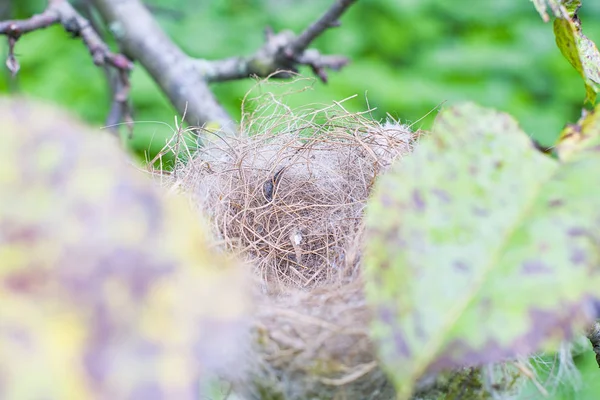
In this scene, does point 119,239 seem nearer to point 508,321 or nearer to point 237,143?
point 508,321

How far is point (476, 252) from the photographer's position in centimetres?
24

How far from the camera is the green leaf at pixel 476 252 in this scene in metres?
0.22

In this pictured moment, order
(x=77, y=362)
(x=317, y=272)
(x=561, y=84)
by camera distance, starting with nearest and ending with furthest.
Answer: (x=77, y=362) < (x=317, y=272) < (x=561, y=84)

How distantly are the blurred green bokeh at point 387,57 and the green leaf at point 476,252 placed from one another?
4.16ft

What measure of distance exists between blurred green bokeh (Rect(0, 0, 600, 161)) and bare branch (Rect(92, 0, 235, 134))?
0.61 m

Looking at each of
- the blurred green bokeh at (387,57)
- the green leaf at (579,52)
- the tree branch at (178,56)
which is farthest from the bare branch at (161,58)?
the blurred green bokeh at (387,57)

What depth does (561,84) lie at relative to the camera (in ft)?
5.84

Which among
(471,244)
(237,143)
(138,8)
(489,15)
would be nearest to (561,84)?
(489,15)

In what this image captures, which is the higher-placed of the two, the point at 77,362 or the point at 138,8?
the point at 77,362

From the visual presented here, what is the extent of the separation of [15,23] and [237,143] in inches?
13.9

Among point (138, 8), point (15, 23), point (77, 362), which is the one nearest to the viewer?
point (77, 362)

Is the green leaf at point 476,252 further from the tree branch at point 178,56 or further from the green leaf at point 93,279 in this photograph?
the tree branch at point 178,56

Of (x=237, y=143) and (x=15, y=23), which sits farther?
(x=15, y=23)

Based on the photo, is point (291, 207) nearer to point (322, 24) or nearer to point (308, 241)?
point (308, 241)
